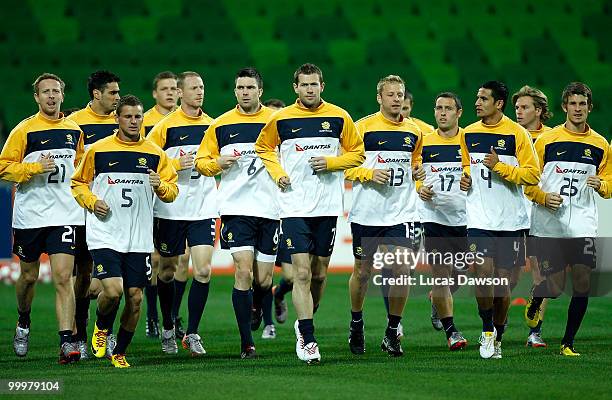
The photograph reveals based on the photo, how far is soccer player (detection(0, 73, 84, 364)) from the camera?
32.4 feet

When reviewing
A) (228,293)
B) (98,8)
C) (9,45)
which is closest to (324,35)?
(98,8)

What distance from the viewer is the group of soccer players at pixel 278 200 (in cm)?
934

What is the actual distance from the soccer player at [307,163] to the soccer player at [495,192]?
46.2 inches

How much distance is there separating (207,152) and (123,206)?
106cm

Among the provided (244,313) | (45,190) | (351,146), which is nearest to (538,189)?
(351,146)

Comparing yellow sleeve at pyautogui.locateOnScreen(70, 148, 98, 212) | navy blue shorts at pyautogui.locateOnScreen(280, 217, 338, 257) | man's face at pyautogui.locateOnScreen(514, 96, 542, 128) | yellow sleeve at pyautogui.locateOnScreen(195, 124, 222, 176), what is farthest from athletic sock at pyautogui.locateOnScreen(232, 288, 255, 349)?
man's face at pyautogui.locateOnScreen(514, 96, 542, 128)

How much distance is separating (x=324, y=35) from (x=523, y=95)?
1217 cm

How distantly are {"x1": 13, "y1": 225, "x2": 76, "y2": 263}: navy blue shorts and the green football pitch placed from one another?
96cm

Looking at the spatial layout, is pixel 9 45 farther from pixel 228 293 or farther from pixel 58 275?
pixel 58 275

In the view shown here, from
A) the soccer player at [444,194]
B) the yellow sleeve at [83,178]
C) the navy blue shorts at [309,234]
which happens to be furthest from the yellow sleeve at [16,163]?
the soccer player at [444,194]

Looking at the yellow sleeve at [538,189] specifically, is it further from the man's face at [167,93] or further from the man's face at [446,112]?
the man's face at [167,93]

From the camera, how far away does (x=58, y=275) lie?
387 inches

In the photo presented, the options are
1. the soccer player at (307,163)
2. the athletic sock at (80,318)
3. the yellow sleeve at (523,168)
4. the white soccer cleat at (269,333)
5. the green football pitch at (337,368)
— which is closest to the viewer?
the green football pitch at (337,368)

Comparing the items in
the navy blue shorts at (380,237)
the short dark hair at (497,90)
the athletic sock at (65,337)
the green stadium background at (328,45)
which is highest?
the green stadium background at (328,45)
